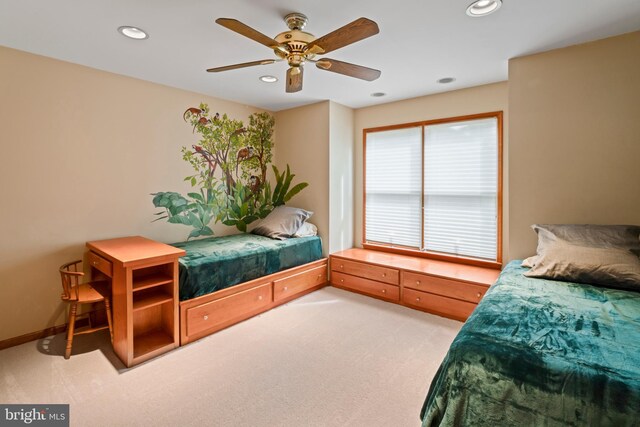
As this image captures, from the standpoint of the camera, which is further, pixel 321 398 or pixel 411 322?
pixel 411 322

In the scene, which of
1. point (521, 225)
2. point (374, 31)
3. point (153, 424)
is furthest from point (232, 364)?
point (521, 225)

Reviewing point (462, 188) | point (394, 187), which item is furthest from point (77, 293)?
point (462, 188)

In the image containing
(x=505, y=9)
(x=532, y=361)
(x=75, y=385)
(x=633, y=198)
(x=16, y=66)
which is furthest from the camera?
(x=16, y=66)

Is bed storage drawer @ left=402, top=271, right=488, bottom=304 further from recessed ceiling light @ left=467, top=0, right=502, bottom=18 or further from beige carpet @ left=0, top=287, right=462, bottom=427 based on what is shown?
recessed ceiling light @ left=467, top=0, right=502, bottom=18

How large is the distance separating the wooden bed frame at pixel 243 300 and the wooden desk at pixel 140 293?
14cm

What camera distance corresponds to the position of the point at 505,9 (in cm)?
195

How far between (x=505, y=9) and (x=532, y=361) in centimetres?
204

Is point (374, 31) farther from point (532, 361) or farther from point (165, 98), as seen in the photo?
point (165, 98)

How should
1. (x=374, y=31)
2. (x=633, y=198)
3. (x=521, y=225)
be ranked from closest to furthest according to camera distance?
(x=374, y=31) → (x=633, y=198) → (x=521, y=225)

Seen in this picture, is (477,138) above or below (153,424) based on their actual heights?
above

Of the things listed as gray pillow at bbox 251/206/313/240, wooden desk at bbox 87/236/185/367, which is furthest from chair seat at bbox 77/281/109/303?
gray pillow at bbox 251/206/313/240

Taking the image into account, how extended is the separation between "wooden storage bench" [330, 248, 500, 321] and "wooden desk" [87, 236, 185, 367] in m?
2.12

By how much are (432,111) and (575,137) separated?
159 cm

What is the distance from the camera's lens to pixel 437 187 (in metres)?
3.84
